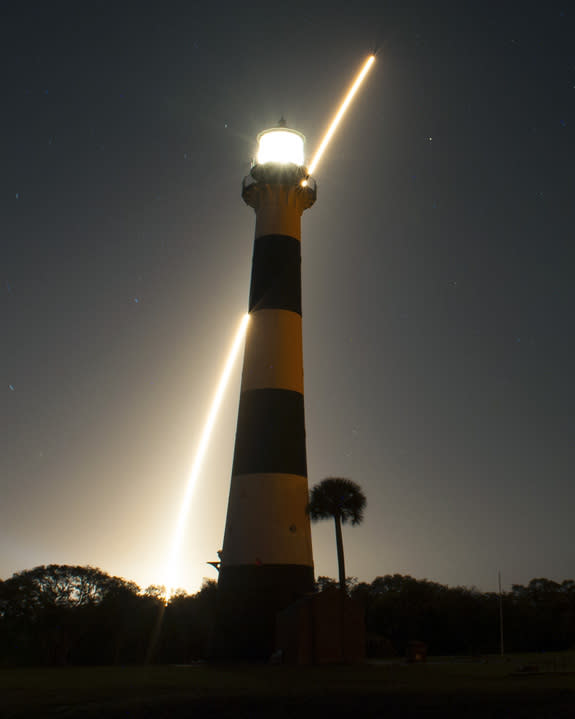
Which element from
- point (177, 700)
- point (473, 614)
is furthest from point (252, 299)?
point (473, 614)

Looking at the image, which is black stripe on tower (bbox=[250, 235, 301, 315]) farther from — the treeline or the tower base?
the treeline

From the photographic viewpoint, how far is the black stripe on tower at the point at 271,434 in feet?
90.8

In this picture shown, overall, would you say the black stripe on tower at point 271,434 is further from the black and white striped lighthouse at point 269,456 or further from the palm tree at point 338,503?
the palm tree at point 338,503

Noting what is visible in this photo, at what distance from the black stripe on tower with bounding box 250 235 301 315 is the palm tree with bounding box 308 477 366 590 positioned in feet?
29.5

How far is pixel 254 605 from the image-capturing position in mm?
25922

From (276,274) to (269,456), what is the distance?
29.6ft

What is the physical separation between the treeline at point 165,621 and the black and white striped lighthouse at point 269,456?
23.0m

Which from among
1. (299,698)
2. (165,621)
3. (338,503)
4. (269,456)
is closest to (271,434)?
(269,456)

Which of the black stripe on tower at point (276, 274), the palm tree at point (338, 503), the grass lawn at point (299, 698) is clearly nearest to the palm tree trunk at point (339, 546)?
the palm tree at point (338, 503)

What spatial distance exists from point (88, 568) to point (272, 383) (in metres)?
44.0

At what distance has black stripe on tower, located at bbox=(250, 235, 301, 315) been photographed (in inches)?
1203

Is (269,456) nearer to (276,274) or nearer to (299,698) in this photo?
(276,274)

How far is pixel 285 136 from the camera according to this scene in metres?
34.8

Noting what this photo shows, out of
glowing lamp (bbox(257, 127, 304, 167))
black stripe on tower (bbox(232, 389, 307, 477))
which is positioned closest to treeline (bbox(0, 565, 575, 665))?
black stripe on tower (bbox(232, 389, 307, 477))
